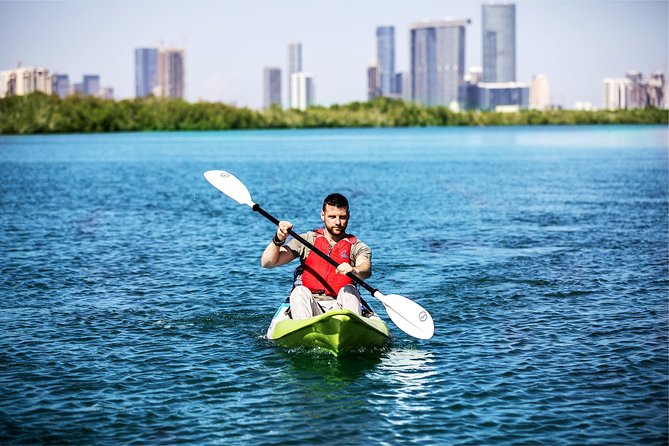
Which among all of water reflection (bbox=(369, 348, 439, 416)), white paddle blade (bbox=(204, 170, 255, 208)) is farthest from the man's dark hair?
white paddle blade (bbox=(204, 170, 255, 208))

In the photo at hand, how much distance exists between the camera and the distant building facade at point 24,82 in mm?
122938

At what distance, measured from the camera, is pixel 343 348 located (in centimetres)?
1087

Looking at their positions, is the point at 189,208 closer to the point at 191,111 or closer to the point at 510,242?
the point at 510,242

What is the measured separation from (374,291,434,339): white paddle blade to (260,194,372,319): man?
0.53 meters

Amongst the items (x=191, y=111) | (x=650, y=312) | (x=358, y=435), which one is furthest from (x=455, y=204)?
(x=191, y=111)

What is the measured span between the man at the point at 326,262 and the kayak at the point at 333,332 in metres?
0.23

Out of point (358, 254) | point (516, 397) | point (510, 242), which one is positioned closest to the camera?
point (516, 397)

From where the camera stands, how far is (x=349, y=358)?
1093 centimetres

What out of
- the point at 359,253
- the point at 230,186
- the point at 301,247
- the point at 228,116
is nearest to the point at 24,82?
the point at 228,116

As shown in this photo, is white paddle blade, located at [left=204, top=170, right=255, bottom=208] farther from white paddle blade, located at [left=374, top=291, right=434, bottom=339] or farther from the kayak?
white paddle blade, located at [left=374, top=291, right=434, bottom=339]

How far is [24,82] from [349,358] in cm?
12661

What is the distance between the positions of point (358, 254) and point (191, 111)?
13370 centimetres

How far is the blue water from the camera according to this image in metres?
8.91

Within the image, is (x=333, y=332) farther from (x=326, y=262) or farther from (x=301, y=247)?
(x=301, y=247)
